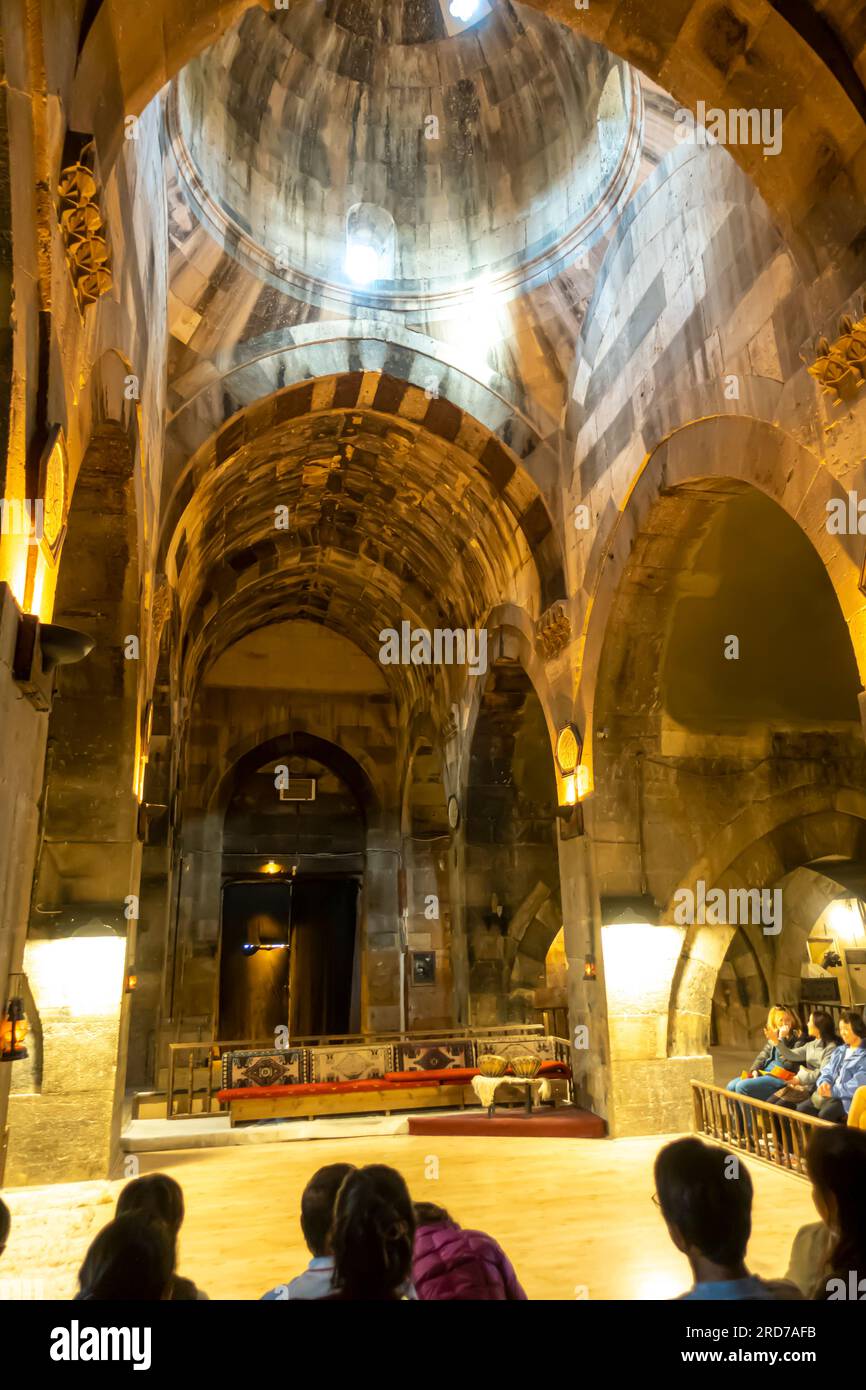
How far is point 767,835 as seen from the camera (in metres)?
10.9

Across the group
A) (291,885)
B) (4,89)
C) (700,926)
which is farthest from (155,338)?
(291,885)

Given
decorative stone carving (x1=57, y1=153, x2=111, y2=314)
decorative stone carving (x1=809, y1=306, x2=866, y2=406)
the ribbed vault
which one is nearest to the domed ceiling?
the ribbed vault

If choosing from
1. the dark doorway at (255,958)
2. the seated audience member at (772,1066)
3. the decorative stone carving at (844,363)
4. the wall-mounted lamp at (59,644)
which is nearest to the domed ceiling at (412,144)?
the decorative stone carving at (844,363)

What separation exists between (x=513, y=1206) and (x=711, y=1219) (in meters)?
4.26

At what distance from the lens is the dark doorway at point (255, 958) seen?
20484 millimetres

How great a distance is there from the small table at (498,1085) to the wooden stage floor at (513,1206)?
0.66 m

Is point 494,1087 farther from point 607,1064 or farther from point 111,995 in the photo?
point 111,995

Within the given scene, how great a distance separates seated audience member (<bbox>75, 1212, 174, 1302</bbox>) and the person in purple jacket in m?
0.79

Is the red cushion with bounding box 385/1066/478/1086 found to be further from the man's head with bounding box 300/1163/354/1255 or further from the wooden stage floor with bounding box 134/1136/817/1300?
the man's head with bounding box 300/1163/354/1255

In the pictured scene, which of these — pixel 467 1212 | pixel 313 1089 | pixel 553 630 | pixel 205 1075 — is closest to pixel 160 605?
pixel 553 630

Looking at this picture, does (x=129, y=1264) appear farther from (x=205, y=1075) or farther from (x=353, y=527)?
(x=353, y=527)

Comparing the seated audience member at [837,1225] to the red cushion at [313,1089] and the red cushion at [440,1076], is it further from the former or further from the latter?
the red cushion at [440,1076]

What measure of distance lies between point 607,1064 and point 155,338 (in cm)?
847

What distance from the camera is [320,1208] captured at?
3041 millimetres
